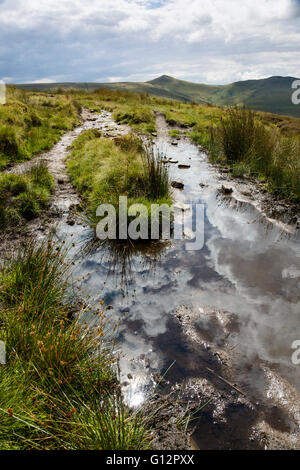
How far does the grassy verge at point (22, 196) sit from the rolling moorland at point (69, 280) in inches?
1.0

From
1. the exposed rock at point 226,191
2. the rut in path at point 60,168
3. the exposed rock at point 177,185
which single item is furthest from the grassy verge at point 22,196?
the exposed rock at point 226,191

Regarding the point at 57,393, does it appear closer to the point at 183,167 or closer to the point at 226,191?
the point at 226,191

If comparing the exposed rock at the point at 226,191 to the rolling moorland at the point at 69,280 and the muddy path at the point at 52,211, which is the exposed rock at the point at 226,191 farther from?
the muddy path at the point at 52,211

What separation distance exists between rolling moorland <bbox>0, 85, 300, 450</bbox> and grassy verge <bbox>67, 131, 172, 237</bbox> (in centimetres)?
4

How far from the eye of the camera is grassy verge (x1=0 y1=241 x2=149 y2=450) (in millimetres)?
2020

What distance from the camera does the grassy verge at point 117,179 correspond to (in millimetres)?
6648

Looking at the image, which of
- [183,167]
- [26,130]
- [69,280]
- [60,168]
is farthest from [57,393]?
[26,130]

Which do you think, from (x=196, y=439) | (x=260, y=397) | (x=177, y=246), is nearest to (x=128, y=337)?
(x=196, y=439)

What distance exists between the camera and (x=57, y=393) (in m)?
2.47

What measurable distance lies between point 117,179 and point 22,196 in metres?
2.37

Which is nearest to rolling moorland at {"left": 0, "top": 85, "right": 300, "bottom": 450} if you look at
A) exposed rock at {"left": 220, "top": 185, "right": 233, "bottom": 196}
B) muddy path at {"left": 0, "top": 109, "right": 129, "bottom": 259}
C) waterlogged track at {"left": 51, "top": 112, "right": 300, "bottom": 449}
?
muddy path at {"left": 0, "top": 109, "right": 129, "bottom": 259}

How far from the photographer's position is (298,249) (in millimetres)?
5359

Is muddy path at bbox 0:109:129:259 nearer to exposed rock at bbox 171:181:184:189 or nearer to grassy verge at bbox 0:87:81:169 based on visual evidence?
grassy verge at bbox 0:87:81:169
